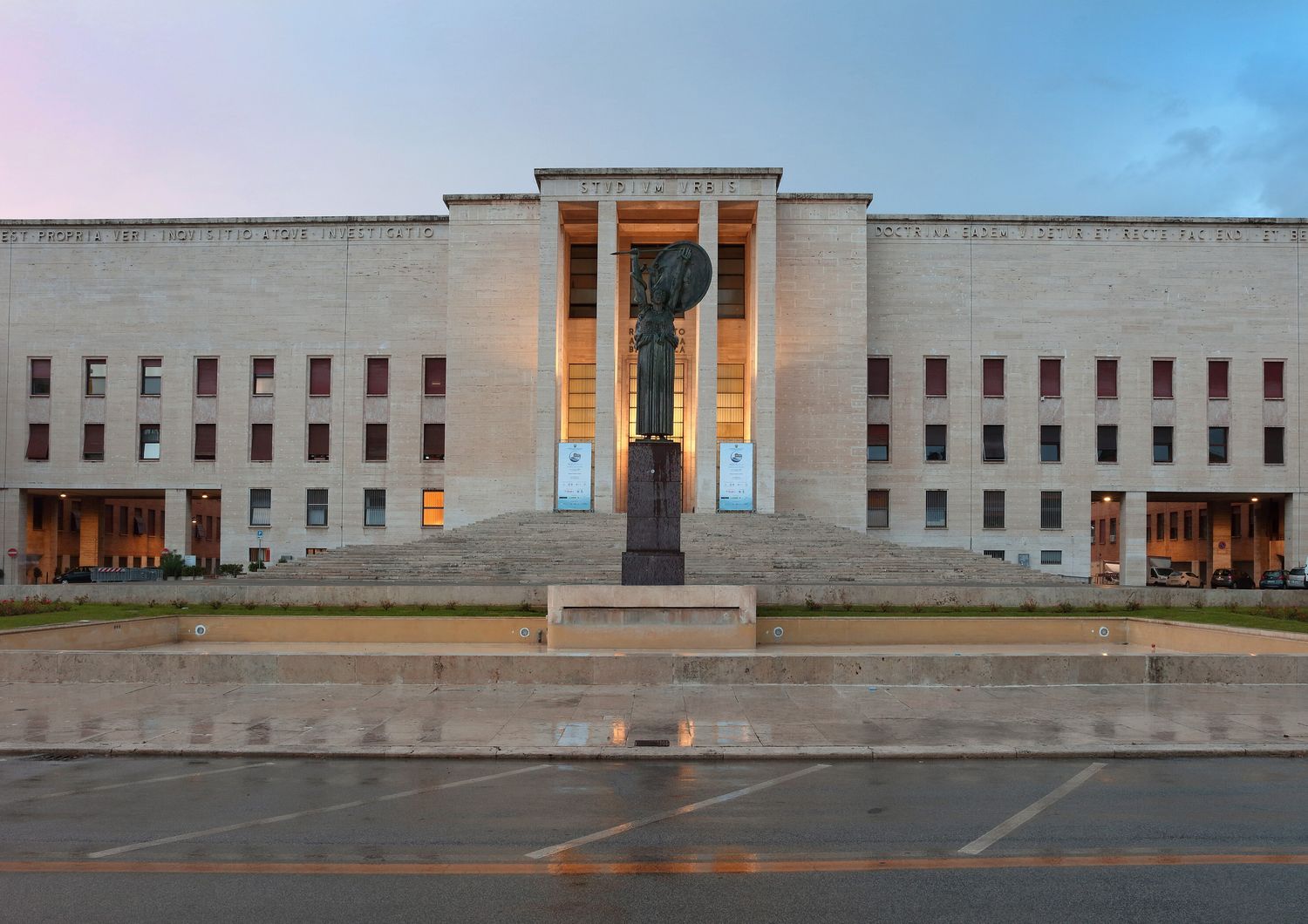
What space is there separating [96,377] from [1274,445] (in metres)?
54.6

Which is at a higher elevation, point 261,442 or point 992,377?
point 992,377

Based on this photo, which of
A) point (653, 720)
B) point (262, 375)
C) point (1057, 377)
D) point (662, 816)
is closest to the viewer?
point (662, 816)

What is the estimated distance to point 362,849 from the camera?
7.71 m

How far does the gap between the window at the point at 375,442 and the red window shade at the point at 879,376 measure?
22483 mm

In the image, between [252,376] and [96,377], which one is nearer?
[252,376]

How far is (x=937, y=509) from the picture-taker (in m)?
48.3

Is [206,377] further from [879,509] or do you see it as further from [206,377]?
[879,509]

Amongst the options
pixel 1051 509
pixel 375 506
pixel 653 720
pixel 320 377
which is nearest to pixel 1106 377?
pixel 1051 509

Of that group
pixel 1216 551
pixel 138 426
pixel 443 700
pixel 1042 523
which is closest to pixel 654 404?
pixel 443 700

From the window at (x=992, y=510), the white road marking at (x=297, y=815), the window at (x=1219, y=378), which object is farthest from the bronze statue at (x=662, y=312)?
the window at (x=1219, y=378)

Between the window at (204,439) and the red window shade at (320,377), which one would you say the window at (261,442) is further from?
the red window shade at (320,377)

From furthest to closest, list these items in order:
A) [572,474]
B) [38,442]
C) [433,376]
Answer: [38,442] → [433,376] → [572,474]

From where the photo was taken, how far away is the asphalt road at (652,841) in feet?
21.3

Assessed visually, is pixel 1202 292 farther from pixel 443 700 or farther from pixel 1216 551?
pixel 443 700
